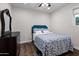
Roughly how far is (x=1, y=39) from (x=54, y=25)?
42.4 inches

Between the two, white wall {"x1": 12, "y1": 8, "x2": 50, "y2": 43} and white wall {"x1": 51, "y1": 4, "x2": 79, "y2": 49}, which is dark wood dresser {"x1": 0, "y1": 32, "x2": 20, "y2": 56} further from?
white wall {"x1": 51, "y1": 4, "x2": 79, "y2": 49}

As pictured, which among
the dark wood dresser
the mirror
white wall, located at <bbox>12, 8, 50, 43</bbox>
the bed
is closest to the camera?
the dark wood dresser

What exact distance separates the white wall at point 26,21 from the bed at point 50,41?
105 mm

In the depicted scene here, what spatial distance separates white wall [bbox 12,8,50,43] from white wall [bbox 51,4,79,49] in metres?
0.17

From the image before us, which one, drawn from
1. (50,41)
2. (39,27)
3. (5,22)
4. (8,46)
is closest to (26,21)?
(39,27)

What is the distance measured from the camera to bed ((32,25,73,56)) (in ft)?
6.03

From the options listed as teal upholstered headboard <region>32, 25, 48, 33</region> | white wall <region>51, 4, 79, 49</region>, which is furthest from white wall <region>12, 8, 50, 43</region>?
white wall <region>51, 4, 79, 49</region>

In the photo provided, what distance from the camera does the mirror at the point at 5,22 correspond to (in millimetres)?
1625

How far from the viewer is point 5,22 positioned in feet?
5.80

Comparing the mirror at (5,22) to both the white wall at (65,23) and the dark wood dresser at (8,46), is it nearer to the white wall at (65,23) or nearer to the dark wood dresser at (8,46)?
the dark wood dresser at (8,46)

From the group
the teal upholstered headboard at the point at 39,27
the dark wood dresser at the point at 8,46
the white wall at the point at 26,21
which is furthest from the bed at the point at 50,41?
the dark wood dresser at the point at 8,46

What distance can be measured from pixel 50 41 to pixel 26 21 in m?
0.79

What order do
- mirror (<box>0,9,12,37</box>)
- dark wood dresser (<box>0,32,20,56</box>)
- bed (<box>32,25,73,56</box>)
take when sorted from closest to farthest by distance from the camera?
dark wood dresser (<box>0,32,20,56</box>), mirror (<box>0,9,12,37</box>), bed (<box>32,25,73,56</box>)

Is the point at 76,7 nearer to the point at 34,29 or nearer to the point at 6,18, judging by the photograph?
the point at 34,29
